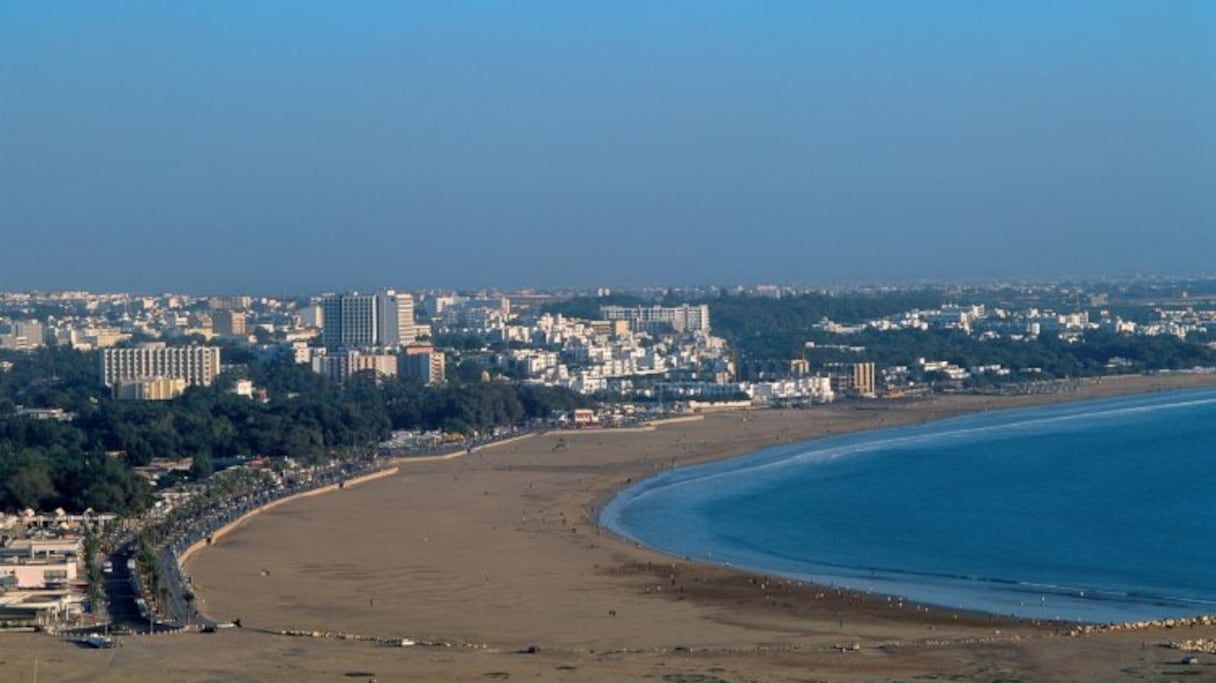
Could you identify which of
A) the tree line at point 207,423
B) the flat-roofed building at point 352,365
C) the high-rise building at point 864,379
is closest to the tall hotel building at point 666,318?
the high-rise building at point 864,379

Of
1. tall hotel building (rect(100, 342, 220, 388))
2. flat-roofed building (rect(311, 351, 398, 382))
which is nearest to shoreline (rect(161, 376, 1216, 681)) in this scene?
tall hotel building (rect(100, 342, 220, 388))

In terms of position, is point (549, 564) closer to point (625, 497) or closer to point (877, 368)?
point (625, 497)

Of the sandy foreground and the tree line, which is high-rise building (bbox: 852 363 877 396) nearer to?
the tree line

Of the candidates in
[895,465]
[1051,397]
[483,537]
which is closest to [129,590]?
[483,537]

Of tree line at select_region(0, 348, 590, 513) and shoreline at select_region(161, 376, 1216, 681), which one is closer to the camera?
shoreline at select_region(161, 376, 1216, 681)

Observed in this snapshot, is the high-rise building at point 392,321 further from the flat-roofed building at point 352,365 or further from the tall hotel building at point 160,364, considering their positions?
the tall hotel building at point 160,364

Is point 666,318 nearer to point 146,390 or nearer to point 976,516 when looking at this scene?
point 146,390

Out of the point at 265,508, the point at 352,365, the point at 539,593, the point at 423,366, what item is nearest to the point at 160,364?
the point at 352,365
